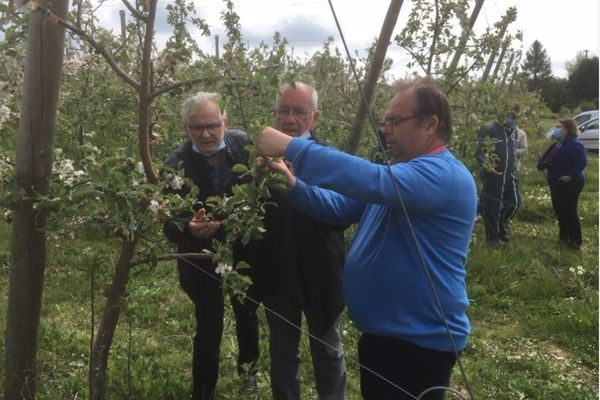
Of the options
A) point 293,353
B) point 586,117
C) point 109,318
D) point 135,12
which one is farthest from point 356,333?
point 586,117

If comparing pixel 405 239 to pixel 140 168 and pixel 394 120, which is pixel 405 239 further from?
pixel 140 168

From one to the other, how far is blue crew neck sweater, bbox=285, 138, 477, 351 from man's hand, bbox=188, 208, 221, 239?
1.70 ft

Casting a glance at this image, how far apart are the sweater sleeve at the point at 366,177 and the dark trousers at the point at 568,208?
598 centimetres

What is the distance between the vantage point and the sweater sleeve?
5.77 ft

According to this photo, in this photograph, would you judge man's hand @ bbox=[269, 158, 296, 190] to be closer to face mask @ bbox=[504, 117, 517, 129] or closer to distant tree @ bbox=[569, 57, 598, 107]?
face mask @ bbox=[504, 117, 517, 129]

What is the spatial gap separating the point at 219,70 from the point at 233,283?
0.72 m

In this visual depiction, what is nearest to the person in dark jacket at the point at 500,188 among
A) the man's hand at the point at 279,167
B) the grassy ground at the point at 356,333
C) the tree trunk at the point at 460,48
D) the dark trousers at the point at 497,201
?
the dark trousers at the point at 497,201

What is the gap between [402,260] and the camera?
1952 mm

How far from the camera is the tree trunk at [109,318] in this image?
219 cm

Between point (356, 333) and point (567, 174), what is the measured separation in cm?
415

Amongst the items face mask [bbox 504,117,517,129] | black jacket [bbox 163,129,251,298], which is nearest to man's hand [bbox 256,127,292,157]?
black jacket [bbox 163,129,251,298]

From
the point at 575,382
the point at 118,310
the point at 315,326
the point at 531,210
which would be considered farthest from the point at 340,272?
the point at 531,210

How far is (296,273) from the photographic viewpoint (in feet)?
8.77

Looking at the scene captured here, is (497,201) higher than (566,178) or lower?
lower
